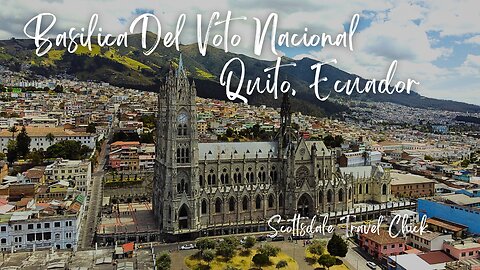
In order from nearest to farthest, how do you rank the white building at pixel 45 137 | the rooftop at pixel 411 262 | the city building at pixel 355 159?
the rooftop at pixel 411 262
the city building at pixel 355 159
the white building at pixel 45 137

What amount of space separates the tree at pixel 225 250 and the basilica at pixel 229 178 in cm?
841

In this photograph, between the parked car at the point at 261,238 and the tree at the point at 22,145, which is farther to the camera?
the tree at the point at 22,145

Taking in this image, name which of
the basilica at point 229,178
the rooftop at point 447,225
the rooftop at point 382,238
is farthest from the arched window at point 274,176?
the rooftop at point 447,225

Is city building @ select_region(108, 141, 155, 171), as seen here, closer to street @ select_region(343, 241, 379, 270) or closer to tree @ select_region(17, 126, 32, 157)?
tree @ select_region(17, 126, 32, 157)

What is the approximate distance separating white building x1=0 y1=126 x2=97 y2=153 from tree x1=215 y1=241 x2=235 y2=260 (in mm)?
64704

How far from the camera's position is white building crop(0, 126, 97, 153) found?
103812 millimetres

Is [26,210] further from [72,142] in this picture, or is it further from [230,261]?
[72,142]

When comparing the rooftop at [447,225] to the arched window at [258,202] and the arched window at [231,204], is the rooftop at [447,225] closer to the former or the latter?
the arched window at [258,202]

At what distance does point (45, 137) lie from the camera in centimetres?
10481

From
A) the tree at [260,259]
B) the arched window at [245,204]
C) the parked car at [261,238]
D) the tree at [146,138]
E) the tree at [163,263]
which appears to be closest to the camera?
the tree at [163,263]

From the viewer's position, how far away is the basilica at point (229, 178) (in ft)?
203

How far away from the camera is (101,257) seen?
131ft

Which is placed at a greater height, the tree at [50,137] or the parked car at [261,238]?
the tree at [50,137]

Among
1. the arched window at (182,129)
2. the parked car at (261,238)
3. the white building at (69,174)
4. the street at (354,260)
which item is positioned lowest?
the street at (354,260)
